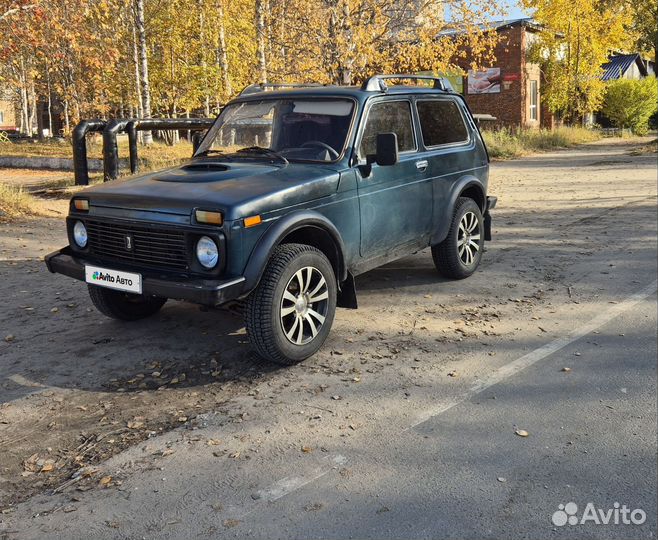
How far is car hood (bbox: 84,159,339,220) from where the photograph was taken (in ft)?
15.5

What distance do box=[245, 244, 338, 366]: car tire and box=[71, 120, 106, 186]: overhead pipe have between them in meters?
10.4

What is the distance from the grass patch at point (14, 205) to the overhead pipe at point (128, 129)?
1.84 m

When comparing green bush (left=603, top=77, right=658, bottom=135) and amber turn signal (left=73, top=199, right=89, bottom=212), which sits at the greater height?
green bush (left=603, top=77, right=658, bottom=135)

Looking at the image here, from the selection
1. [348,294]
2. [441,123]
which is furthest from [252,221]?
[441,123]

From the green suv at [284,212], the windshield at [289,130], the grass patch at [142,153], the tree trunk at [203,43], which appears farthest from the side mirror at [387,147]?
the tree trunk at [203,43]

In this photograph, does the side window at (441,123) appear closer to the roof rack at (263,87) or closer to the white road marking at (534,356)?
the roof rack at (263,87)

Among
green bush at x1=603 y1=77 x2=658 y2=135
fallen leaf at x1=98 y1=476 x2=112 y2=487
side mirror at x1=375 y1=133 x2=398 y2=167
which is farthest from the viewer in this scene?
green bush at x1=603 y1=77 x2=658 y2=135

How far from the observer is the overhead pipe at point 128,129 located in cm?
1393

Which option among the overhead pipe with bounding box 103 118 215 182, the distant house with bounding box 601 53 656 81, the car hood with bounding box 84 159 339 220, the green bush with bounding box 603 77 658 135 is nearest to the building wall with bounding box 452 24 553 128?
the green bush with bounding box 603 77 658 135

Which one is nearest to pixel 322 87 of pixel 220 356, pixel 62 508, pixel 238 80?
pixel 220 356

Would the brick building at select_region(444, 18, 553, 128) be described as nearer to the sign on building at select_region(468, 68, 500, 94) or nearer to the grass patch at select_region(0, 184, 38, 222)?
the sign on building at select_region(468, 68, 500, 94)

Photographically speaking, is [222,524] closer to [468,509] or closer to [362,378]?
[468,509]

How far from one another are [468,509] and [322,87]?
4155mm

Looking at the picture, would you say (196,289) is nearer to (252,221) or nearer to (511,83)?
(252,221)
